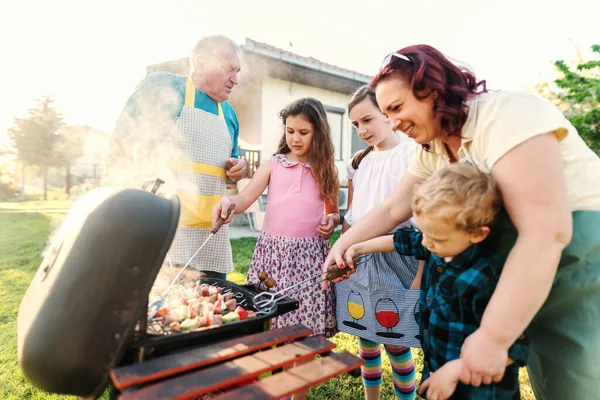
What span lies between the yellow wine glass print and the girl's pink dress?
8.3 inches

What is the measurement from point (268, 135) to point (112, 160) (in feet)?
22.4

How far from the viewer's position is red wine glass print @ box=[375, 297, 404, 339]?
220 centimetres

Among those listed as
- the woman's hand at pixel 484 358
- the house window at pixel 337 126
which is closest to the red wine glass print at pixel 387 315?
the woman's hand at pixel 484 358

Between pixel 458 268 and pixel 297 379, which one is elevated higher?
pixel 458 268

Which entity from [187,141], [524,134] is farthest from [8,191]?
[524,134]

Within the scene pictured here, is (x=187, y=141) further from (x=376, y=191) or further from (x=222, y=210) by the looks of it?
(x=376, y=191)

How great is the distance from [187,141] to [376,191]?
4.24ft

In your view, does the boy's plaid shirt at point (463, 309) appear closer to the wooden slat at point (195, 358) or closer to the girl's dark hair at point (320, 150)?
the wooden slat at point (195, 358)

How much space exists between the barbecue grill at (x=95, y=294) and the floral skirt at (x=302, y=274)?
1320 millimetres

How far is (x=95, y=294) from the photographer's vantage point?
1132 millimetres

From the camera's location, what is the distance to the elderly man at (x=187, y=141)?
2.48 metres

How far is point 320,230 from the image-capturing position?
101 inches

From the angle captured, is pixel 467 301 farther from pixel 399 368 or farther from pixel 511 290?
pixel 399 368

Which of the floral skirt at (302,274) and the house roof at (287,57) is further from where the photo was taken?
the house roof at (287,57)
